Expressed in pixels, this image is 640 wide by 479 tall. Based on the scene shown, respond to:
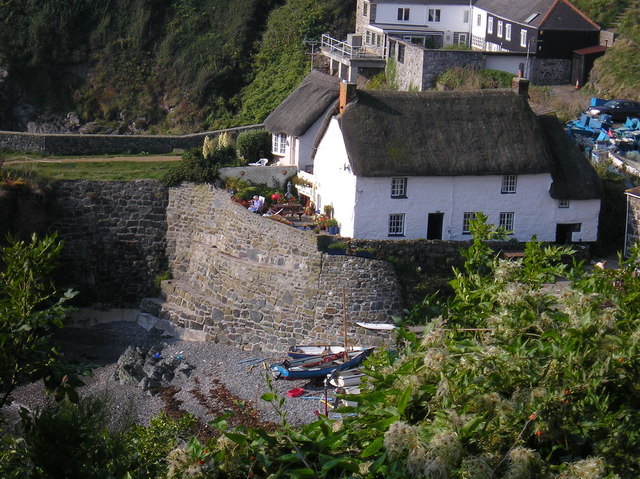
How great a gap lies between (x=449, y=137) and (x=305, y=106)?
6591 millimetres

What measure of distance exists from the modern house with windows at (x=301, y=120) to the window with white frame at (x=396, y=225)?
522 centimetres

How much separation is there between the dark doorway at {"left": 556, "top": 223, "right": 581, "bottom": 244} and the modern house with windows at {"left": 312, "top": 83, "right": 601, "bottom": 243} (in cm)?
4

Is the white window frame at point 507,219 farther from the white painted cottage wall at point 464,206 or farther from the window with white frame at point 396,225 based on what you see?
the window with white frame at point 396,225

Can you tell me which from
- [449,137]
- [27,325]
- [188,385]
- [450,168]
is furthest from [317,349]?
[27,325]

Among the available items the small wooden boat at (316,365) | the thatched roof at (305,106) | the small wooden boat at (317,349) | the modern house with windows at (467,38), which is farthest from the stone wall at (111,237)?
the modern house with windows at (467,38)

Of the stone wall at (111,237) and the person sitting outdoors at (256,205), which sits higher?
the person sitting outdoors at (256,205)

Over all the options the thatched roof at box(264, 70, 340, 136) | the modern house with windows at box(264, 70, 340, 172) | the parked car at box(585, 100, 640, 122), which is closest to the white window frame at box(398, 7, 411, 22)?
the thatched roof at box(264, 70, 340, 136)

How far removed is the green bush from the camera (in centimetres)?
3925

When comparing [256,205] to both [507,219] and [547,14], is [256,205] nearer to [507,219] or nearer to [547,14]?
[507,219]

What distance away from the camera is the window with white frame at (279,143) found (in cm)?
3931

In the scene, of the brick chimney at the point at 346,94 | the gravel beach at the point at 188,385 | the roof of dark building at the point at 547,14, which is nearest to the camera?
the gravel beach at the point at 188,385

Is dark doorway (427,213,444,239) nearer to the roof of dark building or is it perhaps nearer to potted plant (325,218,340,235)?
potted plant (325,218,340,235)

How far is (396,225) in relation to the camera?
34250 mm

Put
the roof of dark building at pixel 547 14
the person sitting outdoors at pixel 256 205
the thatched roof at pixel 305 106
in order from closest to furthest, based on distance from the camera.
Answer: the person sitting outdoors at pixel 256 205, the thatched roof at pixel 305 106, the roof of dark building at pixel 547 14
